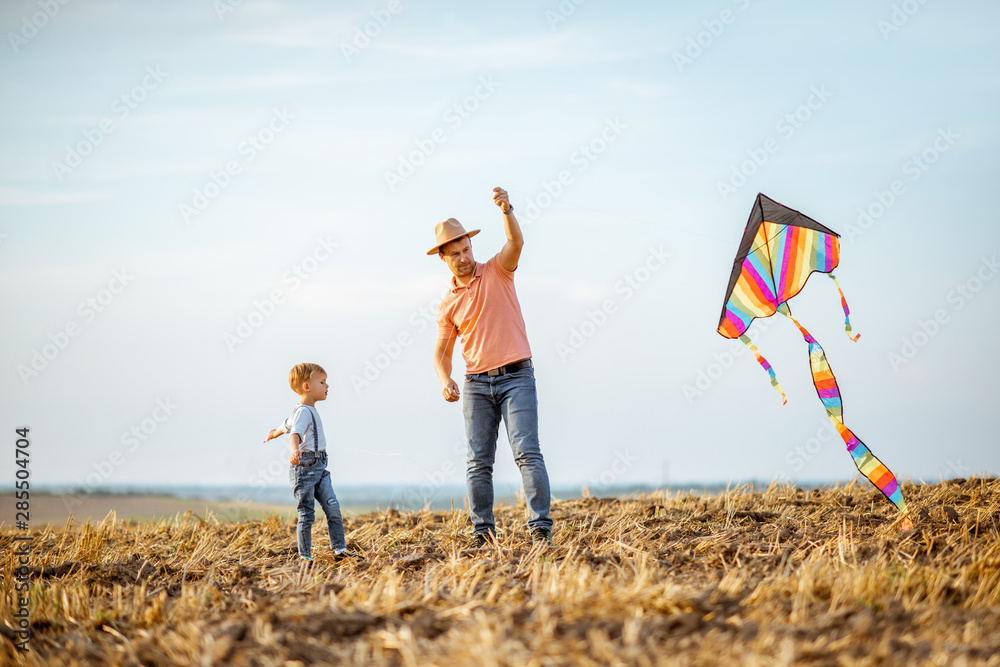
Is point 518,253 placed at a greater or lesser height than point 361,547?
greater

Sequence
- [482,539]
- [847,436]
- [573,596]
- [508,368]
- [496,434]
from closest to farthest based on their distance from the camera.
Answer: [573,596] → [847,436] → [508,368] → [482,539] → [496,434]

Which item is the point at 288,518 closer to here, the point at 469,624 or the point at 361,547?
the point at 361,547

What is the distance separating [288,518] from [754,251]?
5098 mm

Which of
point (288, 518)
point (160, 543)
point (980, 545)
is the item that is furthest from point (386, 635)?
point (288, 518)

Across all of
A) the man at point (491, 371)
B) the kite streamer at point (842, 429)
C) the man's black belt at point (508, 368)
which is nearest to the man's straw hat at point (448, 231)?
the man at point (491, 371)

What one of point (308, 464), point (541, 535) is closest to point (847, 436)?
point (541, 535)

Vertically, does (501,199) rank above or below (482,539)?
above

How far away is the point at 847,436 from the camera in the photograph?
16.4 feet

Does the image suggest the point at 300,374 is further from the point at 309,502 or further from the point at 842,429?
the point at 842,429

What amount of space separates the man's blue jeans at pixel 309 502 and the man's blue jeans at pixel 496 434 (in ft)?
3.11

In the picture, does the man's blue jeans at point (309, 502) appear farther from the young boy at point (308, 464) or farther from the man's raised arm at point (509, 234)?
the man's raised arm at point (509, 234)

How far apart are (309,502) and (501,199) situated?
2.47m

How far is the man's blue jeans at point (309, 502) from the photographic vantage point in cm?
571

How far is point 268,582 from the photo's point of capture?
185 inches
